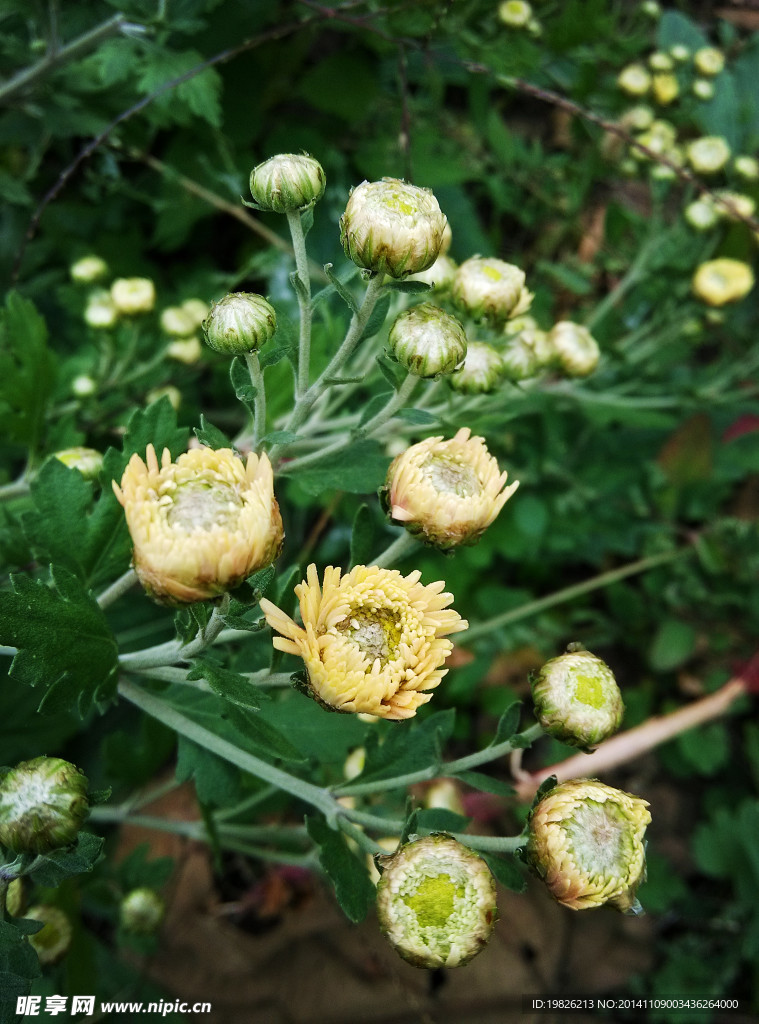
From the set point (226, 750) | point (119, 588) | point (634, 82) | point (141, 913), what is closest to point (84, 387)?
point (119, 588)

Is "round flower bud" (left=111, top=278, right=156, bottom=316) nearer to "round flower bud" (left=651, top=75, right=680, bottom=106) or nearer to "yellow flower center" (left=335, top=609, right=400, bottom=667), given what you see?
"yellow flower center" (left=335, top=609, right=400, bottom=667)

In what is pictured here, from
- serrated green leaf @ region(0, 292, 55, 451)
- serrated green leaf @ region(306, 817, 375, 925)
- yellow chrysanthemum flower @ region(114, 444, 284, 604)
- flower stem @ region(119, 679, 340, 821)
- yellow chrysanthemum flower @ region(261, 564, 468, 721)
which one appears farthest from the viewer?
serrated green leaf @ region(0, 292, 55, 451)

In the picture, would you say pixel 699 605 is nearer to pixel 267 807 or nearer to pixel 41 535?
pixel 267 807

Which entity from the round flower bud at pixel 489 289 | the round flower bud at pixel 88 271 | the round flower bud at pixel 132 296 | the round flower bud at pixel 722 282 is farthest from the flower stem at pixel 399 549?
the round flower bud at pixel 722 282

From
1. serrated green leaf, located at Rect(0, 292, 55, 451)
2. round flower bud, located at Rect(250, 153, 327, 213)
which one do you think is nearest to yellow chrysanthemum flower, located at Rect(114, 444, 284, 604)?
round flower bud, located at Rect(250, 153, 327, 213)

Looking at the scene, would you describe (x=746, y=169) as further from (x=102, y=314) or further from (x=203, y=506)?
(x=203, y=506)

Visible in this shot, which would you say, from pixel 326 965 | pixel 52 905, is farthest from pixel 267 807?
pixel 326 965
